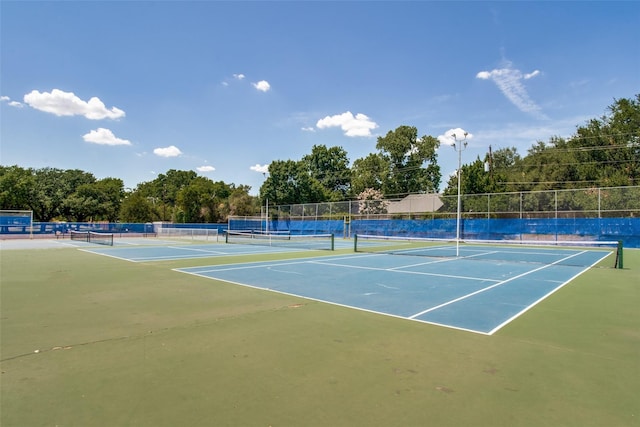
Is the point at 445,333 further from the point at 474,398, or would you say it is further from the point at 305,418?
the point at 305,418

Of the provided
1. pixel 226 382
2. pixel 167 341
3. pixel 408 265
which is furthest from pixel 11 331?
pixel 408 265

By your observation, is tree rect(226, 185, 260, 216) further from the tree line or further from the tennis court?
the tennis court

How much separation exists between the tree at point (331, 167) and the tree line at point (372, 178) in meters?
0.19

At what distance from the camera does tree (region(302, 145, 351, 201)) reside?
240ft

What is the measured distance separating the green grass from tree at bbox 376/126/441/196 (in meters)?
56.2

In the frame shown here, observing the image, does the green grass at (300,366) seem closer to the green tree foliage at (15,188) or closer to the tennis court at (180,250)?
the tennis court at (180,250)

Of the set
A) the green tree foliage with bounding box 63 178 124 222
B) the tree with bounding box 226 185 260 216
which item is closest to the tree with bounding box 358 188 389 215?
the tree with bounding box 226 185 260 216

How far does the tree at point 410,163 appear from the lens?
6313 centimetres

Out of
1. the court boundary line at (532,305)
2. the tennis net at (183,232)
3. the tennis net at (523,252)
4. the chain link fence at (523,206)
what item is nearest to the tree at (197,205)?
the tennis net at (183,232)

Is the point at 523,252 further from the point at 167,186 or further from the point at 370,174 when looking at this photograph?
the point at 167,186

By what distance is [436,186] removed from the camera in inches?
2520

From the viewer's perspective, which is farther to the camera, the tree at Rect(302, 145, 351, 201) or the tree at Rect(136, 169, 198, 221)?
the tree at Rect(136, 169, 198, 221)

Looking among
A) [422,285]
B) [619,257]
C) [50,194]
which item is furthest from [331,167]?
[422,285]

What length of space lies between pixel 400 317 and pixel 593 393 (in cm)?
329
